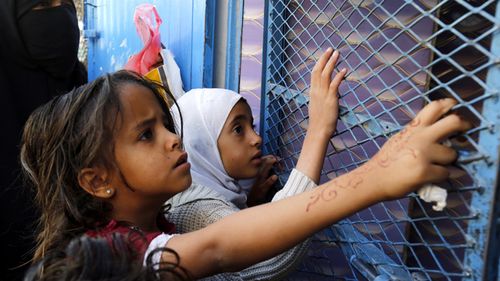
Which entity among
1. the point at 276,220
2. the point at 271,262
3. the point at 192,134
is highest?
the point at 276,220

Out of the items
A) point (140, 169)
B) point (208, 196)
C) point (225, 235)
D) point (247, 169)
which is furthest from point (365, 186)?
point (247, 169)

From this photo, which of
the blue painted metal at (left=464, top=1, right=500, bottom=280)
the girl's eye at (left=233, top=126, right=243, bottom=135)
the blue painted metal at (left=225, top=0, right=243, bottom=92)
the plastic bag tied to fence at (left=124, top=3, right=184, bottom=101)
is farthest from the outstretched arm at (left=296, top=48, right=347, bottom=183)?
the plastic bag tied to fence at (left=124, top=3, right=184, bottom=101)

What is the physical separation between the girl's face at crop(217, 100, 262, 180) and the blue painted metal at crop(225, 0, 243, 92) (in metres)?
0.51

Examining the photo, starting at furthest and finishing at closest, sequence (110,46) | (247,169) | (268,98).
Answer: (110,46) < (268,98) < (247,169)

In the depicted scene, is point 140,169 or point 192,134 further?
point 192,134

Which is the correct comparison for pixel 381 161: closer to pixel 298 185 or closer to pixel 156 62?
pixel 298 185

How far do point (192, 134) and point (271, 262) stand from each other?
630 millimetres

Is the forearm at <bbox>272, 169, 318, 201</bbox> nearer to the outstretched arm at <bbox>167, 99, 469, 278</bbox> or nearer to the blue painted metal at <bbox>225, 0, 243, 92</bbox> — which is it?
the outstretched arm at <bbox>167, 99, 469, 278</bbox>

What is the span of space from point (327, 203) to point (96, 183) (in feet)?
2.21

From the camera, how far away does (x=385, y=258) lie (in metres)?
1.22

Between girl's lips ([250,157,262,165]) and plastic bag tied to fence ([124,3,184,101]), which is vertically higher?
plastic bag tied to fence ([124,3,184,101])

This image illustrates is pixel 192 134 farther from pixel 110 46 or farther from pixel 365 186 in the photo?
pixel 110 46

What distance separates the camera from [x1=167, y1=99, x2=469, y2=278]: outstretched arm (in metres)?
0.77

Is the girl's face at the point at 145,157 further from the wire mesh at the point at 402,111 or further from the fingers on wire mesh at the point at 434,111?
the fingers on wire mesh at the point at 434,111
